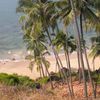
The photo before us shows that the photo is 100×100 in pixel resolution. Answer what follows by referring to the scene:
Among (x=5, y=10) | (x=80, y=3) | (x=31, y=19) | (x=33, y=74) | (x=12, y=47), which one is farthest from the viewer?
(x=5, y=10)

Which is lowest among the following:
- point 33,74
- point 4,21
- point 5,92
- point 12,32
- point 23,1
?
point 5,92

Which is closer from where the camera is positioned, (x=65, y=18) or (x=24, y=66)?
(x=65, y=18)

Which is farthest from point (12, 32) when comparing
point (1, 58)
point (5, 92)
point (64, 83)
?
point (5, 92)

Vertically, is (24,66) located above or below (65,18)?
above

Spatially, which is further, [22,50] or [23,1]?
[22,50]

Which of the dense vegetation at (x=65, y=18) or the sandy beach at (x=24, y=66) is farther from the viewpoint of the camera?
the sandy beach at (x=24, y=66)

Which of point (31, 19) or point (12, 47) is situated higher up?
point (12, 47)

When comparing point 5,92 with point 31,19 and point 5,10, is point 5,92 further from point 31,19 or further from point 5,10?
point 5,10

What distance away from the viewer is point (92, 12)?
34.2 metres

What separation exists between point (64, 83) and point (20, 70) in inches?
996

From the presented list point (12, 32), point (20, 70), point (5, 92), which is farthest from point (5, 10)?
point (5, 92)

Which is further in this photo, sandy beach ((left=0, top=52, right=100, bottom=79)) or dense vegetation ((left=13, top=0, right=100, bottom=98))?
sandy beach ((left=0, top=52, right=100, bottom=79))

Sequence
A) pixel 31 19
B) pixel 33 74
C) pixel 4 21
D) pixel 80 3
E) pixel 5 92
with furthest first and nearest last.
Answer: pixel 4 21, pixel 33 74, pixel 31 19, pixel 80 3, pixel 5 92

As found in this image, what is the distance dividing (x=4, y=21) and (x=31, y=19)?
109682 millimetres
